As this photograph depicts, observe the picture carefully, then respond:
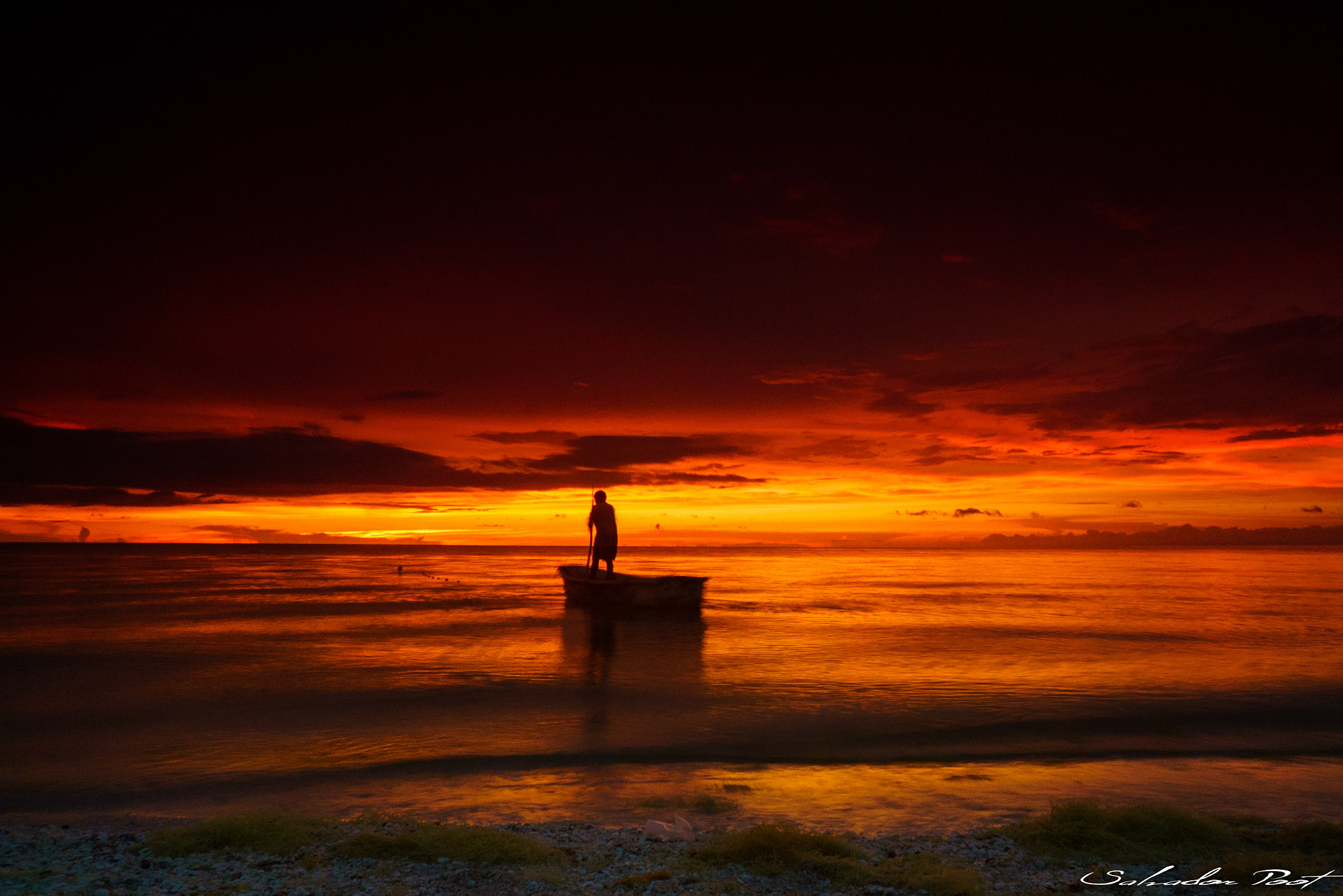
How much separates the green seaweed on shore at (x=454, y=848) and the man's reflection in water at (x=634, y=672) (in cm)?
514

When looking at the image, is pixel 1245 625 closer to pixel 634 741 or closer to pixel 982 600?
pixel 982 600

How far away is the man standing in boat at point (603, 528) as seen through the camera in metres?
27.2

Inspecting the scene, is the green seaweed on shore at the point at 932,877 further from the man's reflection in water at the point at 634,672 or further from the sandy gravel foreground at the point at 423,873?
the man's reflection in water at the point at 634,672

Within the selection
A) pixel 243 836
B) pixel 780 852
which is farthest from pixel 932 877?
pixel 243 836

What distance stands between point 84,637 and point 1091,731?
2959 cm

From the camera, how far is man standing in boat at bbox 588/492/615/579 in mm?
27250

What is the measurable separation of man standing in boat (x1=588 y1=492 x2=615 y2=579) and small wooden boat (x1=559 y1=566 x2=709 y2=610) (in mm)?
676

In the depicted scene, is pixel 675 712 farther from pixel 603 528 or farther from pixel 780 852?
pixel 603 528

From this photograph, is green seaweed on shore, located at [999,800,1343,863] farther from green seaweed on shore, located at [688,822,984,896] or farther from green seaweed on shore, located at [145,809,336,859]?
green seaweed on shore, located at [145,809,336,859]

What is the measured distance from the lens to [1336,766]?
36.6 ft

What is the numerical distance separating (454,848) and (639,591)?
21.2 m

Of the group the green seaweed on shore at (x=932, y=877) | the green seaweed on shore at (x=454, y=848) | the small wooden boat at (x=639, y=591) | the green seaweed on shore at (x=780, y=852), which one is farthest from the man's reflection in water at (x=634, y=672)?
the green seaweed on shore at (x=932, y=877)

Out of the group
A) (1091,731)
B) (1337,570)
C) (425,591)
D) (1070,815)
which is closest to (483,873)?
(1070,815)
